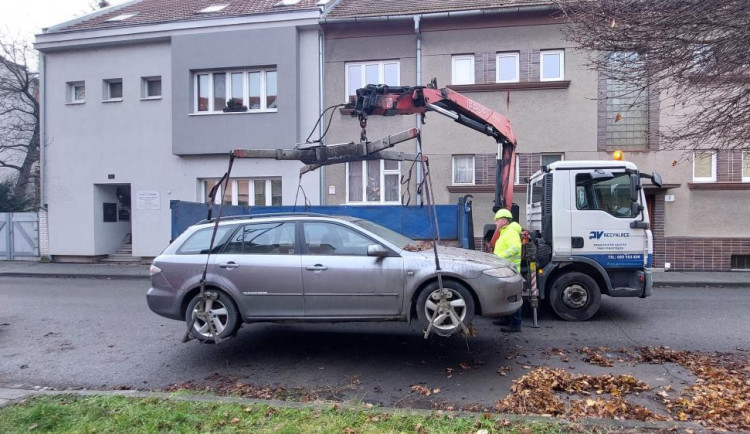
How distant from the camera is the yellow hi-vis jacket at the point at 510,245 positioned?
6.68m

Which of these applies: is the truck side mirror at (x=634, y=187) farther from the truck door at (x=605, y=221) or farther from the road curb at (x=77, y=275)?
the road curb at (x=77, y=275)

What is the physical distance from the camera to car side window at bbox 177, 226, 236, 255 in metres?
5.94

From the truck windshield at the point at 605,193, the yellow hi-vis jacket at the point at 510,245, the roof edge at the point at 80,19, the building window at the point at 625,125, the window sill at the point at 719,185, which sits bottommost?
the yellow hi-vis jacket at the point at 510,245

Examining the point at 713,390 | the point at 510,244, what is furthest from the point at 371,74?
the point at 713,390

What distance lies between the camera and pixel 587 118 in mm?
13578

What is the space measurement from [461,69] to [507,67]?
53.3 inches

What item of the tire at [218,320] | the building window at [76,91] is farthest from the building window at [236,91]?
the tire at [218,320]

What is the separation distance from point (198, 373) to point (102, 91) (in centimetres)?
1484

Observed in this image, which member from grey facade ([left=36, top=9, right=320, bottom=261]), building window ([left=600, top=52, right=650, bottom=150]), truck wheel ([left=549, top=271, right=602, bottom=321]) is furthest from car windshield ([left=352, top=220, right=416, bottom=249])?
building window ([left=600, top=52, right=650, bottom=150])

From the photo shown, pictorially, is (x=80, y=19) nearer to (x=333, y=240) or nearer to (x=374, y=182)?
(x=374, y=182)

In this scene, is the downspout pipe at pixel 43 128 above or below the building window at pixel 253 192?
above

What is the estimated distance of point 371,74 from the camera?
15023 mm

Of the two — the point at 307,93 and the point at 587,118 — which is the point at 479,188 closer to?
the point at 587,118

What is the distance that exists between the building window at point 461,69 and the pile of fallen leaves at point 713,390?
34.0ft
